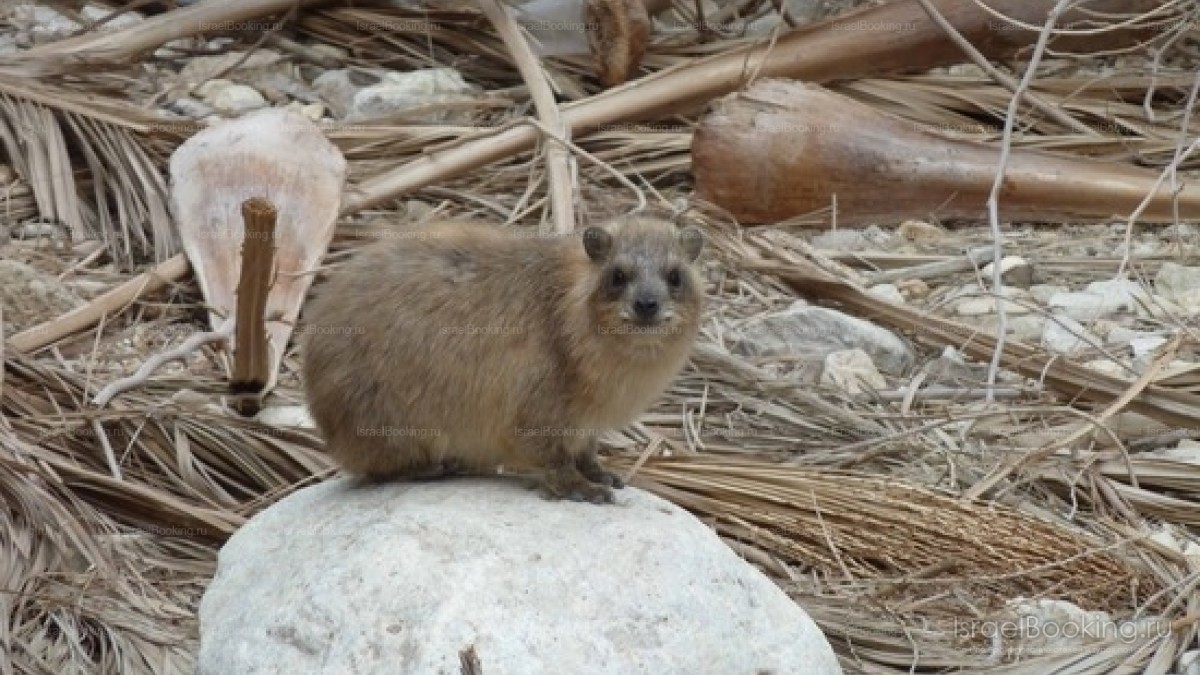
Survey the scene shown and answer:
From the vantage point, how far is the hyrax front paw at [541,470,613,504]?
5.85 m

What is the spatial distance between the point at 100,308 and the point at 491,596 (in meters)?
3.41

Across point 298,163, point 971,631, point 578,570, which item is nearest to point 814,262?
point 298,163

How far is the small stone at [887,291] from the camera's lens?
840cm

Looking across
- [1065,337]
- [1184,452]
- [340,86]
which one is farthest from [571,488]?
[340,86]

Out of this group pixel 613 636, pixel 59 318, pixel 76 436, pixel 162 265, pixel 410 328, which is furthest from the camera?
pixel 162 265

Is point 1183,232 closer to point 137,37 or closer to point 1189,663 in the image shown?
point 1189,663

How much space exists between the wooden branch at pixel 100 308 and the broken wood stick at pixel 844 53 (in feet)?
7.18

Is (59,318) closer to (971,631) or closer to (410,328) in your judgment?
(410,328)

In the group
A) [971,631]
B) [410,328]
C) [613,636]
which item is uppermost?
[410,328]

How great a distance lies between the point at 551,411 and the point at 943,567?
148cm

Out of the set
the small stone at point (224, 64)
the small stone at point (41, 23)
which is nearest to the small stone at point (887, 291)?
the small stone at point (224, 64)

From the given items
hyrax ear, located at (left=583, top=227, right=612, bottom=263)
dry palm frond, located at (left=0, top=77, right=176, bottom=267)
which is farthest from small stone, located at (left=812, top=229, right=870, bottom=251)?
hyrax ear, located at (left=583, top=227, right=612, bottom=263)

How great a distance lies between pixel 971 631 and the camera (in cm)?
619

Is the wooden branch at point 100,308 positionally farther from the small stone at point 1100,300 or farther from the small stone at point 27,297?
the small stone at point 1100,300
